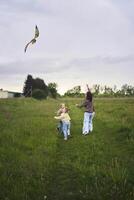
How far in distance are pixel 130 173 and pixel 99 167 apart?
1.01 metres

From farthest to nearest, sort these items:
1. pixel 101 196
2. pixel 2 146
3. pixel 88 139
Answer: pixel 88 139 < pixel 2 146 < pixel 101 196

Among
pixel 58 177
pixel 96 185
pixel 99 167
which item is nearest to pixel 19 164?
pixel 58 177

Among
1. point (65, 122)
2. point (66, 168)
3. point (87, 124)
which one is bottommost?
point (66, 168)

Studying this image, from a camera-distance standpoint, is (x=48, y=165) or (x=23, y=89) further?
(x=23, y=89)

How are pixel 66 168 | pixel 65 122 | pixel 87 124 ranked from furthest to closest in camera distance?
1. pixel 87 124
2. pixel 65 122
3. pixel 66 168

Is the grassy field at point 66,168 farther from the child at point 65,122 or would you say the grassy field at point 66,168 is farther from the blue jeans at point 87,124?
the blue jeans at point 87,124

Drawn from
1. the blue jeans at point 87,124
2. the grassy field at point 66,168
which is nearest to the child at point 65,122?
the blue jeans at point 87,124

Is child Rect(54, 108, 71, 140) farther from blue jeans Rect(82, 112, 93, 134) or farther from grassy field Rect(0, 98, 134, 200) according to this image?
grassy field Rect(0, 98, 134, 200)

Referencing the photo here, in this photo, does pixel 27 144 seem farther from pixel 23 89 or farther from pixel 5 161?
pixel 23 89

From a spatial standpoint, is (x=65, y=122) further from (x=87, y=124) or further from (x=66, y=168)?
(x=66, y=168)

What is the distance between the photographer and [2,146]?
14.8m

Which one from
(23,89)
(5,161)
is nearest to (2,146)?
(5,161)

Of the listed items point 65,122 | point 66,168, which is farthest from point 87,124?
point 66,168

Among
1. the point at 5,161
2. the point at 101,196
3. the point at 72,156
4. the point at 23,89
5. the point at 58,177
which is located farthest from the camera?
the point at 23,89
